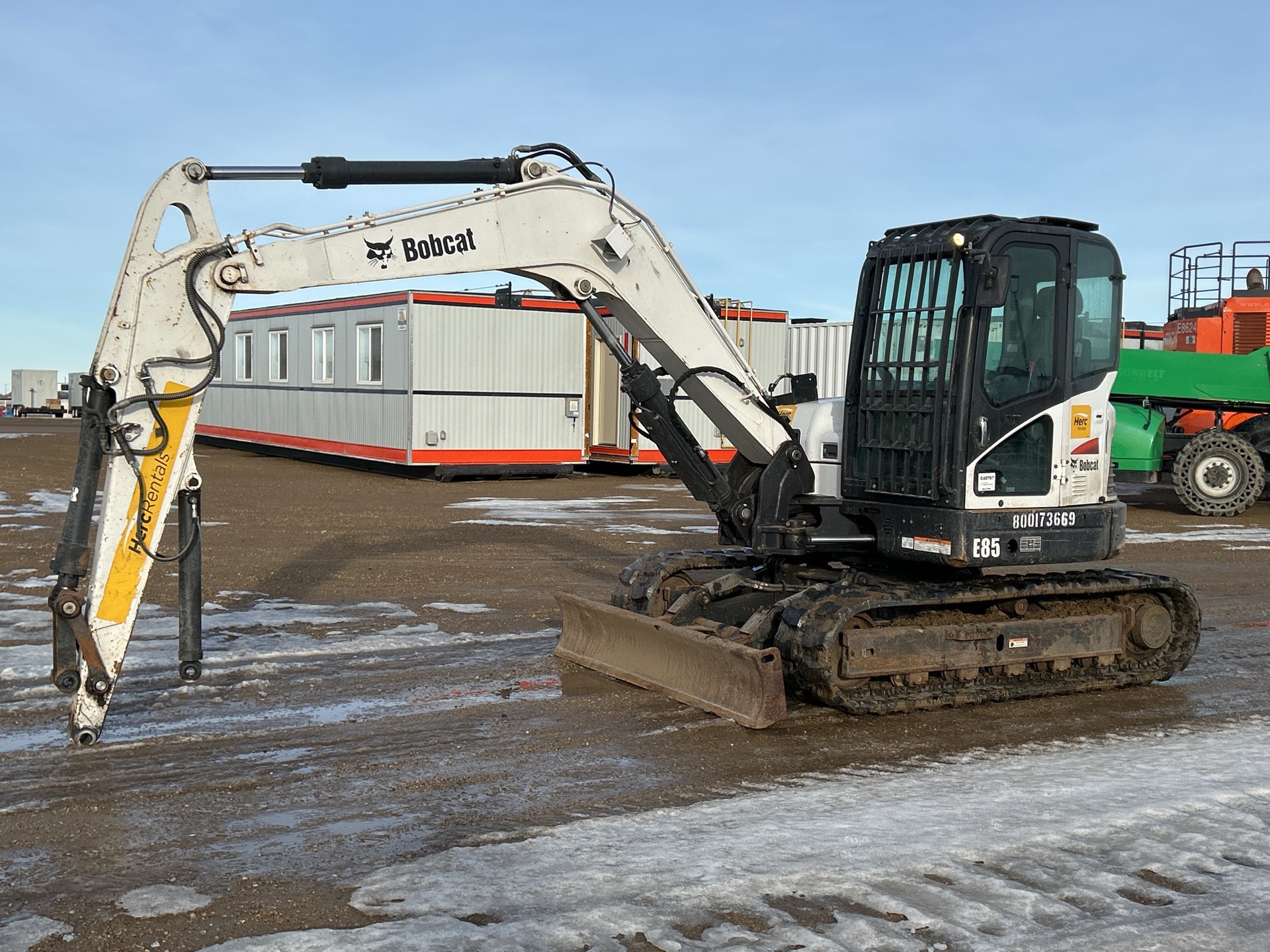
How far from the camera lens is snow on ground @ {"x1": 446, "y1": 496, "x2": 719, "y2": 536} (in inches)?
673

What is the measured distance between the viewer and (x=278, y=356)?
94.7 ft

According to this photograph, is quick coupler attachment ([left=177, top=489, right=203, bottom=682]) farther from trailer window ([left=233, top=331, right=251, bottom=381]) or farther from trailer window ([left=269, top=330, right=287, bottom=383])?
trailer window ([left=233, top=331, right=251, bottom=381])

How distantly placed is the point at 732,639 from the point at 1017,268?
2.81 metres

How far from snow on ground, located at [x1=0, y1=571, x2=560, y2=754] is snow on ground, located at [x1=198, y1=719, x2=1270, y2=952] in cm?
243

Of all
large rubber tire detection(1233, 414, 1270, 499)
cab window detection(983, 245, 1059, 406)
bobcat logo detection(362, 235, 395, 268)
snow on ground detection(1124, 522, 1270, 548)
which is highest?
bobcat logo detection(362, 235, 395, 268)

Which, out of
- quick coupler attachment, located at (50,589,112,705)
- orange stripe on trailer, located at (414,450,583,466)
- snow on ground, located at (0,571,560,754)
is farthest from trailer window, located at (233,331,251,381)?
quick coupler attachment, located at (50,589,112,705)

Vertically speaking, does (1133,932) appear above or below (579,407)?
below

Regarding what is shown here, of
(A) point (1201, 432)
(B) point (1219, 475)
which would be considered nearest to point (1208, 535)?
(B) point (1219, 475)

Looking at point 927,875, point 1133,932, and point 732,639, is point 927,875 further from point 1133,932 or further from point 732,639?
point 732,639

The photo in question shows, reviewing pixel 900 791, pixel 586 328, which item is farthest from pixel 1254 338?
pixel 900 791

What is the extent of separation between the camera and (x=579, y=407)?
24.8 m

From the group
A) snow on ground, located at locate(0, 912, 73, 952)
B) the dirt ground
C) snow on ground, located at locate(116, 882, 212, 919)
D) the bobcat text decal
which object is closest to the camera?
snow on ground, located at locate(0, 912, 73, 952)

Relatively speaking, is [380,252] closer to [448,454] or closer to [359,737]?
[359,737]

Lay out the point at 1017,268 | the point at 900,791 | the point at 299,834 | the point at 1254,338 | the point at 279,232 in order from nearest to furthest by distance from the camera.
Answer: the point at 299,834 < the point at 900,791 < the point at 279,232 < the point at 1017,268 < the point at 1254,338
